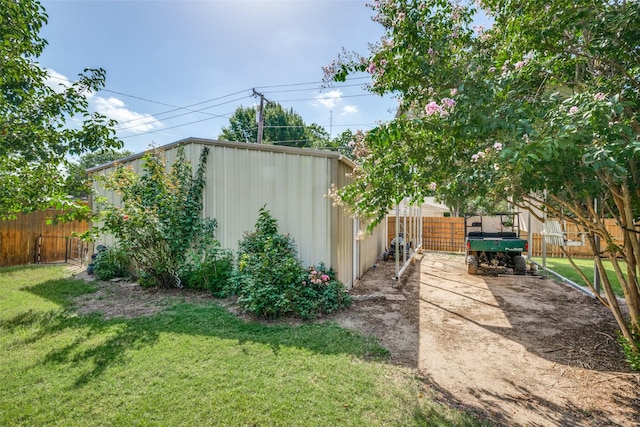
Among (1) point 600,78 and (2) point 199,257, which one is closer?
(1) point 600,78

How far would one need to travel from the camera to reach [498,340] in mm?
3820

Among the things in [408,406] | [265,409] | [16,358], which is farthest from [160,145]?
[408,406]

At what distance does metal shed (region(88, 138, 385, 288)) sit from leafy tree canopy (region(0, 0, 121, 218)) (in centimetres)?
251

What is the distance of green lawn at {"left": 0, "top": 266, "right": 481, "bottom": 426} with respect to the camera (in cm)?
224

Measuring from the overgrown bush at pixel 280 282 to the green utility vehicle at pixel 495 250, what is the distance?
4696 millimetres

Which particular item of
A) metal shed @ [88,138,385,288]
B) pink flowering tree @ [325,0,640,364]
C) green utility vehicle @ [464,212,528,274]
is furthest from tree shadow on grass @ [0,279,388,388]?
green utility vehicle @ [464,212,528,274]

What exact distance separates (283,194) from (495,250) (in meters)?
5.86

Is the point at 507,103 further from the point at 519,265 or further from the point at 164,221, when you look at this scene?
the point at 519,265

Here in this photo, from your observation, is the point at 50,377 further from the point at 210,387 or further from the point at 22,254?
the point at 22,254

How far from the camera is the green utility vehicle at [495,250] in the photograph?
24.1ft

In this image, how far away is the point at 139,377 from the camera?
2.77 m

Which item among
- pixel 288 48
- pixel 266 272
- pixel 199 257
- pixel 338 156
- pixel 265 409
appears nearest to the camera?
pixel 265 409

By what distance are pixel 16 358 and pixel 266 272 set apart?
9.86ft

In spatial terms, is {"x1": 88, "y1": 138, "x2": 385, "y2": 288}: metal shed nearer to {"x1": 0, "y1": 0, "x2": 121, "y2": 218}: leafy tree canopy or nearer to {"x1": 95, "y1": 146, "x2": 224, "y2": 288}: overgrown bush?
{"x1": 95, "y1": 146, "x2": 224, "y2": 288}: overgrown bush
